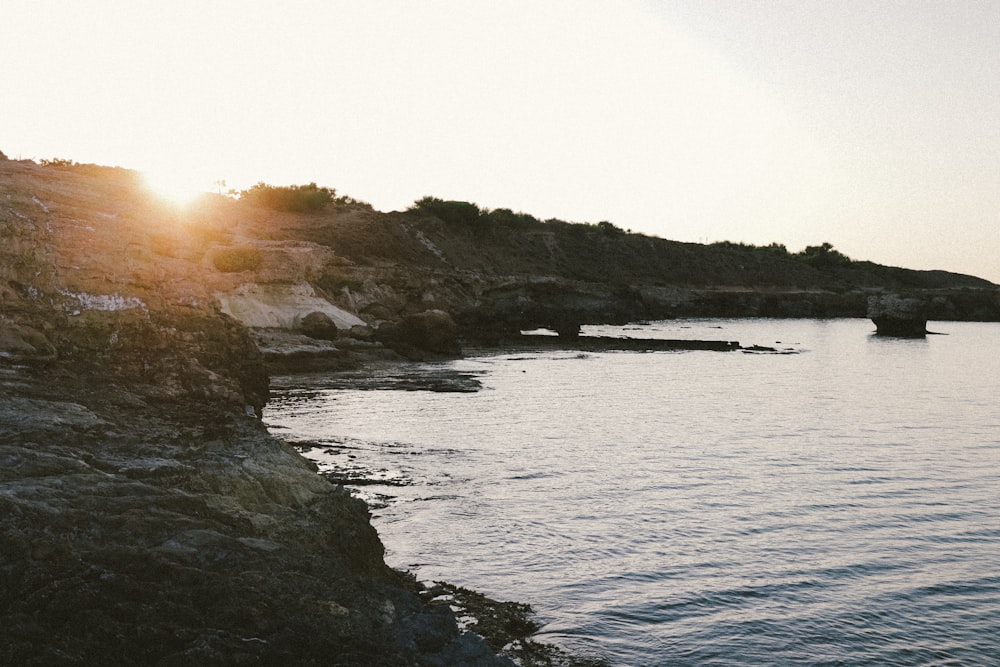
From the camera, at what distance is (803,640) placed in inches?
343

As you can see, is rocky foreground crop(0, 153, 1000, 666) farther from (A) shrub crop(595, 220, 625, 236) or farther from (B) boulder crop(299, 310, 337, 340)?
(A) shrub crop(595, 220, 625, 236)

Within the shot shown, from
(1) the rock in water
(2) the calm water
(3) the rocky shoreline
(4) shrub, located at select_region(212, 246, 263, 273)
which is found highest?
(4) shrub, located at select_region(212, 246, 263, 273)

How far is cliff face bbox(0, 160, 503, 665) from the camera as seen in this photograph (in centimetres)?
559

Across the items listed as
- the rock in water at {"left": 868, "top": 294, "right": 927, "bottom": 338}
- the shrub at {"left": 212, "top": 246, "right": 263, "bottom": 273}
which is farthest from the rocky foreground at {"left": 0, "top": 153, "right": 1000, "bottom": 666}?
the rock in water at {"left": 868, "top": 294, "right": 927, "bottom": 338}

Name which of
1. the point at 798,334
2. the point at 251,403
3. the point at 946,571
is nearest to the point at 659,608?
the point at 946,571

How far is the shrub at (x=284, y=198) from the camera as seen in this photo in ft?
314

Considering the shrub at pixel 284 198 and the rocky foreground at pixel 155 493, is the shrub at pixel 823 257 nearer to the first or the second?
the shrub at pixel 284 198

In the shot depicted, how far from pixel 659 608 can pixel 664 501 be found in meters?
5.29

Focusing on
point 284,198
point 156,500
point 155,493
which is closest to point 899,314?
point 284,198

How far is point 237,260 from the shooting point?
42781 millimetres

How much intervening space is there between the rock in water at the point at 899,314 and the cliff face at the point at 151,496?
2932 inches

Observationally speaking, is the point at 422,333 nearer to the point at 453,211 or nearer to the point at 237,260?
the point at 237,260

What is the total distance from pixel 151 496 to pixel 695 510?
30.8 feet

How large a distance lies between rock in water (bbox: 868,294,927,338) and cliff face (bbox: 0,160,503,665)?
244ft
